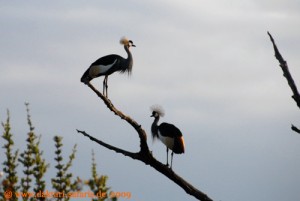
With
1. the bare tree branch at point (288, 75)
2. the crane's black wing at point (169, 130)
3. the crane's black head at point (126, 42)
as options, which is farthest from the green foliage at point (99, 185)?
the crane's black head at point (126, 42)

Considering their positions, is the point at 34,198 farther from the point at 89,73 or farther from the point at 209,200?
the point at 89,73

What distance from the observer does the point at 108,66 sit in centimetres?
1858

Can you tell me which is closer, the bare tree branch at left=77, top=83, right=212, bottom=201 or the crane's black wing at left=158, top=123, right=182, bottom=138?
the bare tree branch at left=77, top=83, right=212, bottom=201

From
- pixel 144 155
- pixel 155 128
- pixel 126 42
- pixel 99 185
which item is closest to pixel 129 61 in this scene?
pixel 126 42

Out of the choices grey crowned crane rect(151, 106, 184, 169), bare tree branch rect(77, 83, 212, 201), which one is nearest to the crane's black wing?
grey crowned crane rect(151, 106, 184, 169)

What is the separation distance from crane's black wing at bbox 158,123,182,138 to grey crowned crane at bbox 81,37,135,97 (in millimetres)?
2509

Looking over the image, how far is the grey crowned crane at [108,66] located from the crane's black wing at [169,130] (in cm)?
251

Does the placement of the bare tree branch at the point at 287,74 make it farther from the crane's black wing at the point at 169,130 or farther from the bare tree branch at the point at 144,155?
the crane's black wing at the point at 169,130

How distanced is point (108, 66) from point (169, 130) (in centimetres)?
327

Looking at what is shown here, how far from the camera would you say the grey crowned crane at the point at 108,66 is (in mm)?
18172

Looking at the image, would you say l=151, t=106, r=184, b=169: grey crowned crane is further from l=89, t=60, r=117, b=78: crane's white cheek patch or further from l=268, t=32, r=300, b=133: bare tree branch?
l=268, t=32, r=300, b=133: bare tree branch

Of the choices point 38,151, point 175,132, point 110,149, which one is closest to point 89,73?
point 175,132

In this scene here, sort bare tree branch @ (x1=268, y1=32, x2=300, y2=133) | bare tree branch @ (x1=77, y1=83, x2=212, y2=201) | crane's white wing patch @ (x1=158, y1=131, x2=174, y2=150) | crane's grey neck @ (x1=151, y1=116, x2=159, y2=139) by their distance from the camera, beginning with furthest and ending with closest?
crane's grey neck @ (x1=151, y1=116, x2=159, y2=139), crane's white wing patch @ (x1=158, y1=131, x2=174, y2=150), bare tree branch @ (x1=77, y1=83, x2=212, y2=201), bare tree branch @ (x1=268, y1=32, x2=300, y2=133)

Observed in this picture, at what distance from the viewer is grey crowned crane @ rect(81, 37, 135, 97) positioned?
18.2 metres
